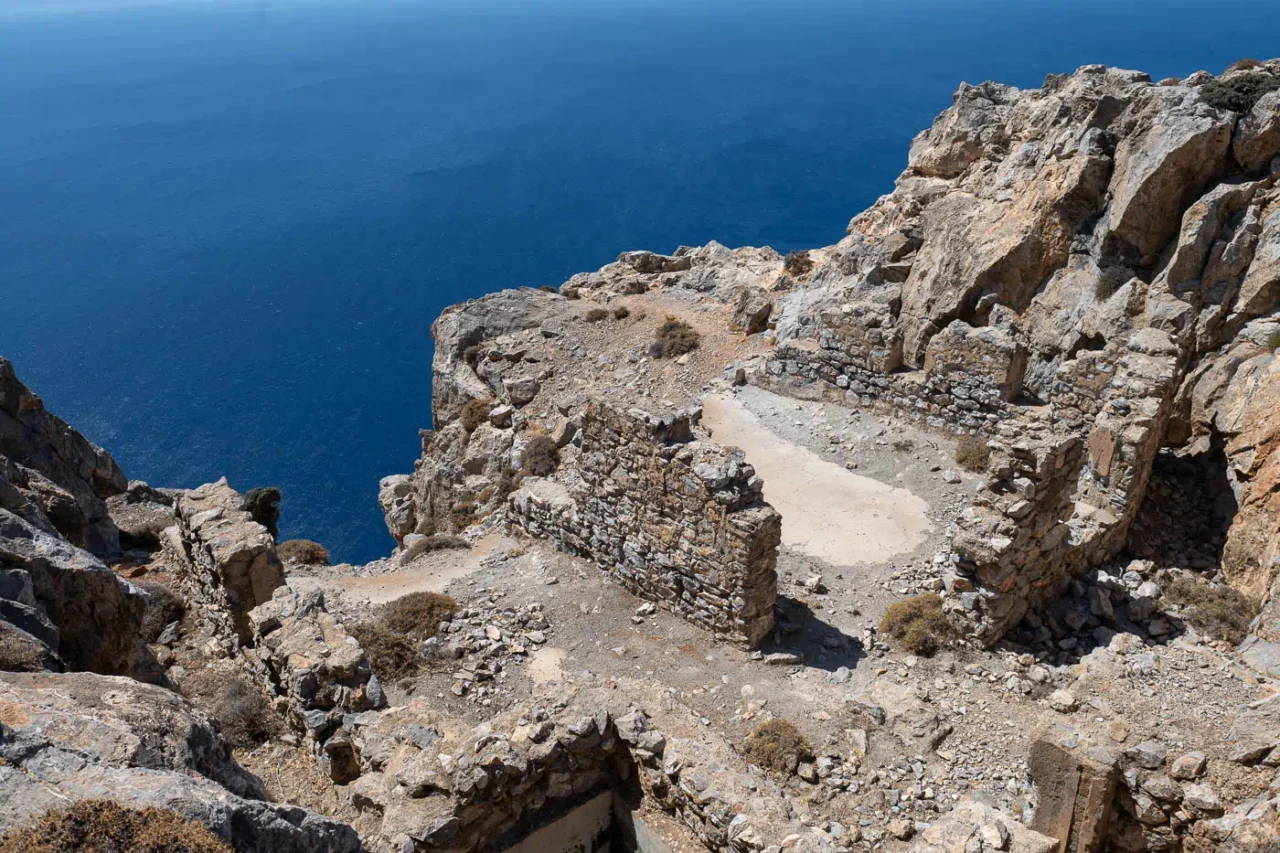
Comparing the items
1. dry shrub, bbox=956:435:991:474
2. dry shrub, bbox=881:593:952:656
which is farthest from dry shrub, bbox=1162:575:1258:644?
dry shrub, bbox=956:435:991:474

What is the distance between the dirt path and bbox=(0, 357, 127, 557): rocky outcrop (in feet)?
39.7

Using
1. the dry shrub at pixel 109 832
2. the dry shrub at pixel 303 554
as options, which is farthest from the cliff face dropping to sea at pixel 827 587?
the dry shrub at pixel 303 554

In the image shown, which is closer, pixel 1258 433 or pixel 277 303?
pixel 1258 433

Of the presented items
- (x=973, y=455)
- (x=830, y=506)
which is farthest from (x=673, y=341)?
(x=973, y=455)

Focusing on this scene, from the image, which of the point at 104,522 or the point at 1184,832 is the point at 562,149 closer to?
the point at 104,522

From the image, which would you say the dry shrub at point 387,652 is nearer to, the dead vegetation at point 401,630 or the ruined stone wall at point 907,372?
the dead vegetation at point 401,630

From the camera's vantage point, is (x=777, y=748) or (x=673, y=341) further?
(x=673, y=341)

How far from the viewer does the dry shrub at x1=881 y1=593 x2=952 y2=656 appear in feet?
38.8

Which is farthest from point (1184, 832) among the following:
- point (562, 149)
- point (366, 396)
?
point (562, 149)

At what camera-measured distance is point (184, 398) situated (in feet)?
186

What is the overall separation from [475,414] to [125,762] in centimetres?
2259

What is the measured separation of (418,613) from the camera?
13.0 metres

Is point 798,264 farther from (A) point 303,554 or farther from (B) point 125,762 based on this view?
(B) point 125,762

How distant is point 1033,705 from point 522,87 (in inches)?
5454
